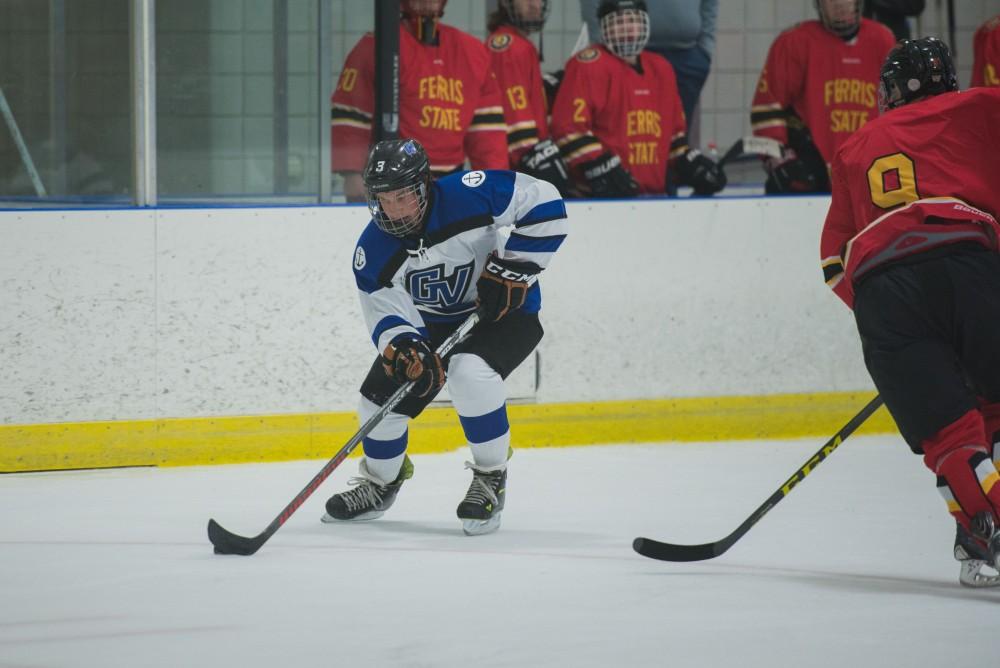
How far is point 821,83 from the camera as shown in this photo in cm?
536

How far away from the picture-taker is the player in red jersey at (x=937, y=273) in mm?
2859

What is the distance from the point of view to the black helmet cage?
17.0ft

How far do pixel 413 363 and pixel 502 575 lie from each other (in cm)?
55

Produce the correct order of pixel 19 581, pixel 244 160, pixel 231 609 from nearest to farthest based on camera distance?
pixel 231 609, pixel 19 581, pixel 244 160

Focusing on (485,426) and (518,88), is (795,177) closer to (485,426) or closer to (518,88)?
(518,88)

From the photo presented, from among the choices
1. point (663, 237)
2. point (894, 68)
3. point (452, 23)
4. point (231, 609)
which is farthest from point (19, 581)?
point (452, 23)

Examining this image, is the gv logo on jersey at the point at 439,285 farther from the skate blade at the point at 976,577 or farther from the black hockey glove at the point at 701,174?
the black hockey glove at the point at 701,174

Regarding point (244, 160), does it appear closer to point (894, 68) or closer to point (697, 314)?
point (697, 314)

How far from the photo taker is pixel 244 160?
469 centimetres

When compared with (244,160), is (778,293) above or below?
below

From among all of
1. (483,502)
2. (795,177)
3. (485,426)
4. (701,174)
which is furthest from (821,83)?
(483,502)

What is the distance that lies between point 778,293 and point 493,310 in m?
1.71

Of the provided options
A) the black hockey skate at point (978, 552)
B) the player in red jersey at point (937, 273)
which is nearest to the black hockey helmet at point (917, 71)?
the player in red jersey at point (937, 273)

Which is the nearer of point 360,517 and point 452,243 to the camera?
point 452,243
